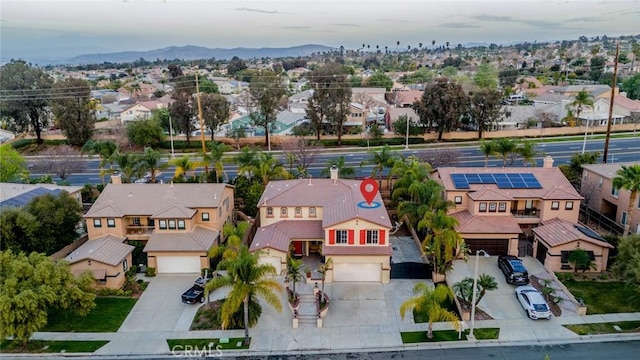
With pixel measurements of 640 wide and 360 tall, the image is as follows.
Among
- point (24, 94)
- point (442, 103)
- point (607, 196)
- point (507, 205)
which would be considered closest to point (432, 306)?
point (507, 205)

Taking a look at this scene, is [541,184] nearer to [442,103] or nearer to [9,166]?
[442,103]

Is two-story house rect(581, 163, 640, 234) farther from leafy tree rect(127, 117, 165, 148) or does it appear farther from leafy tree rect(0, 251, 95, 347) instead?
leafy tree rect(127, 117, 165, 148)

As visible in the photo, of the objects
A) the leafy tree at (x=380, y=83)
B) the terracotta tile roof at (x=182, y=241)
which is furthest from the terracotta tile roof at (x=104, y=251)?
the leafy tree at (x=380, y=83)

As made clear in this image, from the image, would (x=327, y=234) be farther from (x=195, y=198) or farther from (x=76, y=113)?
(x=76, y=113)

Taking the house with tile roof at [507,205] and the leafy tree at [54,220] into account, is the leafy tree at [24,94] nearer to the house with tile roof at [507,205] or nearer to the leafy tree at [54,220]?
the leafy tree at [54,220]

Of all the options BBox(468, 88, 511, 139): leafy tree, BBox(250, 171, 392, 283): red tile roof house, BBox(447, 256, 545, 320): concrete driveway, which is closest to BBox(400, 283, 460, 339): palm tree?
BBox(447, 256, 545, 320): concrete driveway

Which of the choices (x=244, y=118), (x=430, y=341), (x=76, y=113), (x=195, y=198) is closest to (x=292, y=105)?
(x=244, y=118)
